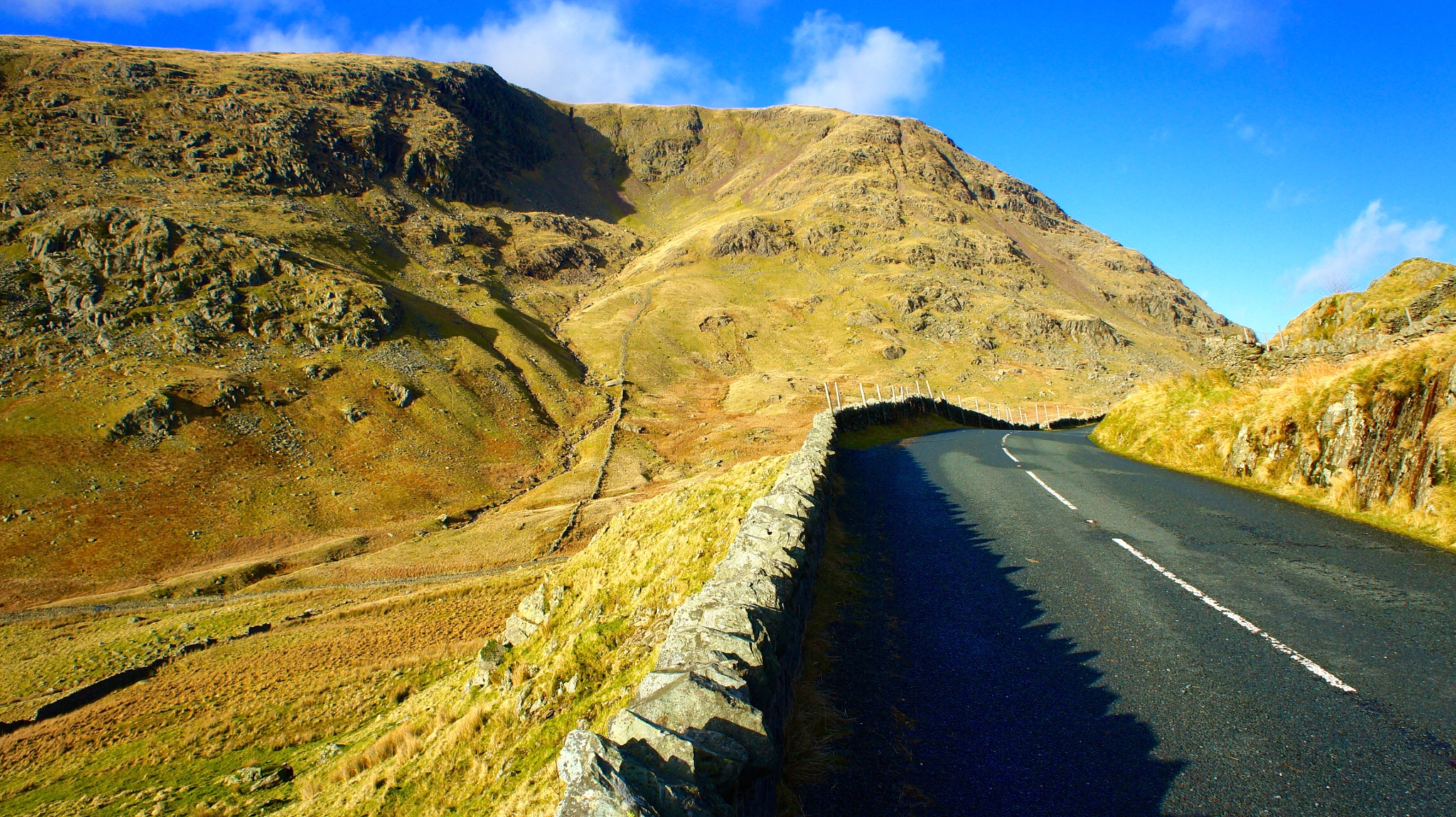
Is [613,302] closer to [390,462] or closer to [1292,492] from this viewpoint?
[390,462]

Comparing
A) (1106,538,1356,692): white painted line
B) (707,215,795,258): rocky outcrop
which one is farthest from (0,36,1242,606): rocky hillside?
(1106,538,1356,692): white painted line

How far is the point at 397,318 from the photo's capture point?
6694 cm

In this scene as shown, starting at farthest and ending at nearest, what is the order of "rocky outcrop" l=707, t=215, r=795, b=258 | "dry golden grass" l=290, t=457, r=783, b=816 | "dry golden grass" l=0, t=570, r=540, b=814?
"rocky outcrop" l=707, t=215, r=795, b=258 < "dry golden grass" l=0, t=570, r=540, b=814 < "dry golden grass" l=290, t=457, r=783, b=816

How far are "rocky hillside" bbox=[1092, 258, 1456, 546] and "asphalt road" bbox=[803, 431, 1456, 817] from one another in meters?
1.29

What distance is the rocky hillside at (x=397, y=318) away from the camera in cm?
4188

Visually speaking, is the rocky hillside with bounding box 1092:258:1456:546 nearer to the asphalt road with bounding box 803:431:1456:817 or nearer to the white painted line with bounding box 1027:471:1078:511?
the asphalt road with bounding box 803:431:1456:817

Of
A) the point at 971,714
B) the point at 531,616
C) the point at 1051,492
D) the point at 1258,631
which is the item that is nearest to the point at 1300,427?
the point at 1051,492

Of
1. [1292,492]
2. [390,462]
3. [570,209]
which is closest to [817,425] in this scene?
[1292,492]

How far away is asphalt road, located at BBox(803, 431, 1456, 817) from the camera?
4.18 m

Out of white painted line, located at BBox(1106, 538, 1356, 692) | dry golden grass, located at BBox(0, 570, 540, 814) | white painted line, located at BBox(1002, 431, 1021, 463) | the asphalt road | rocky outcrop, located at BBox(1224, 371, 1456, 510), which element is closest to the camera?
the asphalt road

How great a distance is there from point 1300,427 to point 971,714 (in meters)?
13.7

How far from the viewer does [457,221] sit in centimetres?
11912

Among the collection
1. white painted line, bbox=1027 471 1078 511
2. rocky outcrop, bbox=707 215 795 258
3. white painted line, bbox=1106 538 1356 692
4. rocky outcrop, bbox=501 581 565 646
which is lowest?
rocky outcrop, bbox=501 581 565 646

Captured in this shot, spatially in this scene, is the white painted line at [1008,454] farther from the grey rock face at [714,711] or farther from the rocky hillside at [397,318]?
the grey rock face at [714,711]
